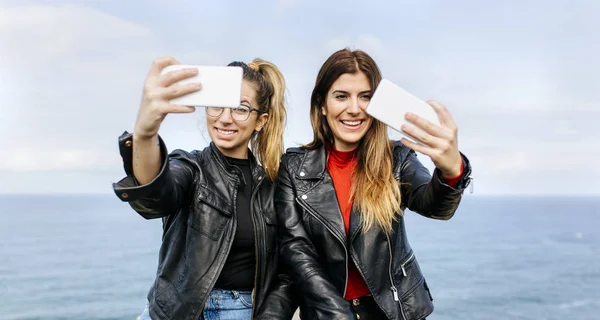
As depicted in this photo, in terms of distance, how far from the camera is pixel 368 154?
3492 mm

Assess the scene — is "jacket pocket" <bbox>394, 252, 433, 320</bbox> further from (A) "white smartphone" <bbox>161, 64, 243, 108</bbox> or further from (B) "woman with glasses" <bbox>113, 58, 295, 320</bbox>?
(A) "white smartphone" <bbox>161, 64, 243, 108</bbox>

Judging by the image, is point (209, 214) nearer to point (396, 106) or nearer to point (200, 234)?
point (200, 234)

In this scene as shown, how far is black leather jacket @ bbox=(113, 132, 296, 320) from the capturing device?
2965mm

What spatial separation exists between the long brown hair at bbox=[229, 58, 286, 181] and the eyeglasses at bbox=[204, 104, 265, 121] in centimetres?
17

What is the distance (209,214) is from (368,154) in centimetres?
112

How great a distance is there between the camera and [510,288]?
7812cm

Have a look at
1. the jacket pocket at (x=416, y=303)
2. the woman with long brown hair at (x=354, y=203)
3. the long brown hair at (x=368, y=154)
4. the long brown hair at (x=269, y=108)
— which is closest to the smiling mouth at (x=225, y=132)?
the long brown hair at (x=269, y=108)

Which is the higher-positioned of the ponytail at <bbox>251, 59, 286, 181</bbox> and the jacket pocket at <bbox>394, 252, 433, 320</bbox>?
the ponytail at <bbox>251, 59, 286, 181</bbox>

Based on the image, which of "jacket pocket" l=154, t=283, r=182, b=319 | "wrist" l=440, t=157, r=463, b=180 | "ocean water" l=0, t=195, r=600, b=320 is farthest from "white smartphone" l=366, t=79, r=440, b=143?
"ocean water" l=0, t=195, r=600, b=320

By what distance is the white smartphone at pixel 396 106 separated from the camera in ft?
8.81

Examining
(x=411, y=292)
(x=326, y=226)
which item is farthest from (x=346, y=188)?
(x=411, y=292)

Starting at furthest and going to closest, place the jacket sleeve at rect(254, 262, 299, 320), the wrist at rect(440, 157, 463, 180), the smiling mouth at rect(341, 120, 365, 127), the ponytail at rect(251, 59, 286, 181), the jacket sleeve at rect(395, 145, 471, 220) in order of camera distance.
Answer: the ponytail at rect(251, 59, 286, 181), the smiling mouth at rect(341, 120, 365, 127), the jacket sleeve at rect(254, 262, 299, 320), the jacket sleeve at rect(395, 145, 471, 220), the wrist at rect(440, 157, 463, 180)

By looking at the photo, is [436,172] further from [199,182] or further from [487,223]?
[487,223]

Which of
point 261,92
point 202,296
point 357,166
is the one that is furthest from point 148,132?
point 357,166
